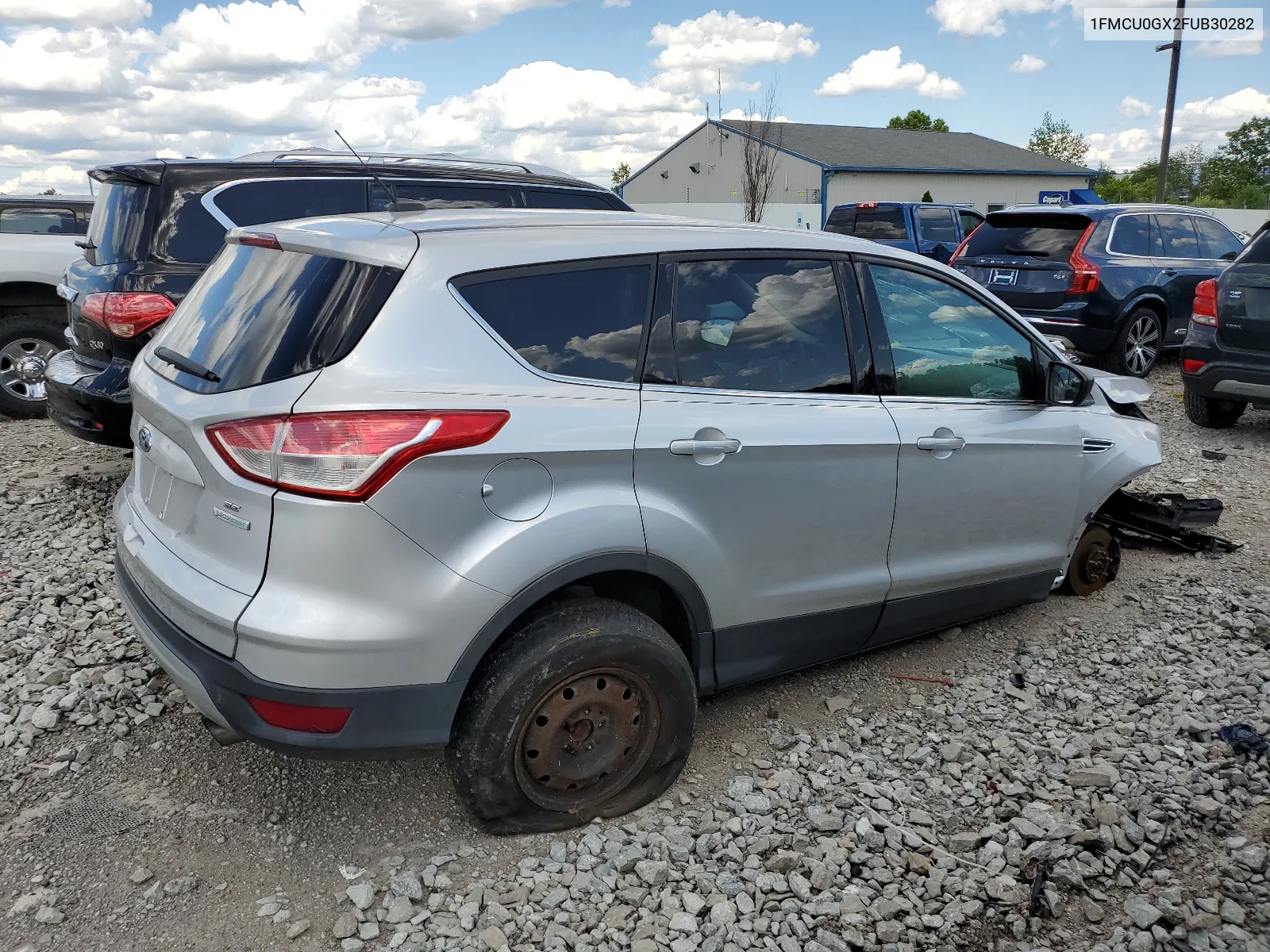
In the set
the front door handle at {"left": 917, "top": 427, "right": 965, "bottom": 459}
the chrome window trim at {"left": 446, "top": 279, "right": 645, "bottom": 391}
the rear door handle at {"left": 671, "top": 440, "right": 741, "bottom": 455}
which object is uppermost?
the chrome window trim at {"left": 446, "top": 279, "right": 645, "bottom": 391}

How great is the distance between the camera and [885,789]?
3283mm

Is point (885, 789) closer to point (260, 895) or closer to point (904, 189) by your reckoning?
point (260, 895)

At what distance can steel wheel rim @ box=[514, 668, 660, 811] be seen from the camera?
2861 millimetres

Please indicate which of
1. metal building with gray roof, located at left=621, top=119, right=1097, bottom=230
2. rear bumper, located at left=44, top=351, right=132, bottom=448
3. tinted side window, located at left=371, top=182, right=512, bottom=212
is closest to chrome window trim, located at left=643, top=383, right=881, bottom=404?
tinted side window, located at left=371, top=182, right=512, bottom=212

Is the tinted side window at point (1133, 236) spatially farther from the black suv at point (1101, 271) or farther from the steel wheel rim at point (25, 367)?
the steel wheel rim at point (25, 367)

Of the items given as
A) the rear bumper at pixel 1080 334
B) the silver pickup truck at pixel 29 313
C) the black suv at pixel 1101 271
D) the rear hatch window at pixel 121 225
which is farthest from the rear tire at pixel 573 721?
the rear bumper at pixel 1080 334

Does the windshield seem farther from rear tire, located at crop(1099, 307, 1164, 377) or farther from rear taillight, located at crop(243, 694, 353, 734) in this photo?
rear taillight, located at crop(243, 694, 353, 734)

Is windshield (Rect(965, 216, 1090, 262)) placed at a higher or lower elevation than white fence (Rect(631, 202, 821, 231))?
lower

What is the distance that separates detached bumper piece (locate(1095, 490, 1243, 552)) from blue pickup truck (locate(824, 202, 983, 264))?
11.5 m

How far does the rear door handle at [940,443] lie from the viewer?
3574 mm

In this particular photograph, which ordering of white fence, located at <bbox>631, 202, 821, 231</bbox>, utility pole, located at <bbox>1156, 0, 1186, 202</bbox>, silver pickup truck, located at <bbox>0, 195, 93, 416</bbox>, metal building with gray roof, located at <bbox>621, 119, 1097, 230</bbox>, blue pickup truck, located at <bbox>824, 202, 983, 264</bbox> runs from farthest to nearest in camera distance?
metal building with gray roof, located at <bbox>621, 119, 1097, 230</bbox>
white fence, located at <bbox>631, 202, 821, 231</bbox>
utility pole, located at <bbox>1156, 0, 1186, 202</bbox>
blue pickup truck, located at <bbox>824, 202, 983, 264</bbox>
silver pickup truck, located at <bbox>0, 195, 93, 416</bbox>

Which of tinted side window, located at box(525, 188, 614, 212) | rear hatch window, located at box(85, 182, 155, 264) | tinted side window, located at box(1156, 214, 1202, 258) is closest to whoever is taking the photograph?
rear hatch window, located at box(85, 182, 155, 264)

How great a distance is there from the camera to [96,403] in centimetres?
541

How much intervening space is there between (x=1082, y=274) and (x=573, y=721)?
342 inches
